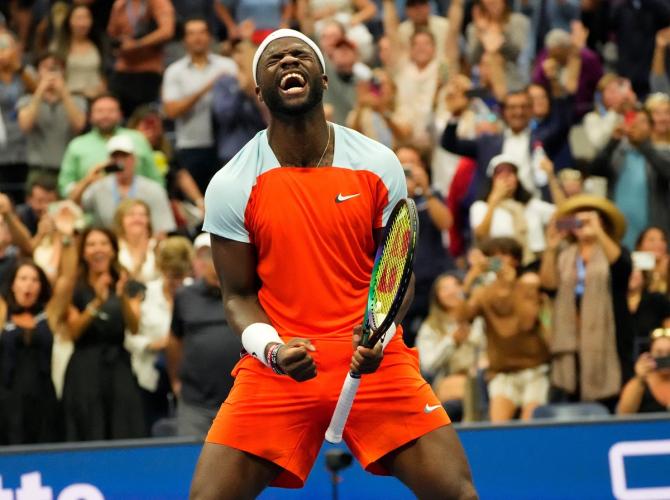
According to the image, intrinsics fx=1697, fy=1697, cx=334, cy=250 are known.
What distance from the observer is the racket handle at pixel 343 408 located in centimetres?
592

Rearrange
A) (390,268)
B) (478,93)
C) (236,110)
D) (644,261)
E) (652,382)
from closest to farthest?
(390,268) < (652,382) < (644,261) < (236,110) < (478,93)

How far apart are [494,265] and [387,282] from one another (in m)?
5.17

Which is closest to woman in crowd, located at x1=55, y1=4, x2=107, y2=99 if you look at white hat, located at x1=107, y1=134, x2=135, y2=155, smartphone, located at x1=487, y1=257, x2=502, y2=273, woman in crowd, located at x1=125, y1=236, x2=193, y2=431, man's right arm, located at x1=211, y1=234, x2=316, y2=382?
white hat, located at x1=107, y1=134, x2=135, y2=155

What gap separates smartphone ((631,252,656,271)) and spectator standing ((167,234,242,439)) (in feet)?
10.0

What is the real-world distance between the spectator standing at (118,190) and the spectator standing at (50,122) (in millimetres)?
1234

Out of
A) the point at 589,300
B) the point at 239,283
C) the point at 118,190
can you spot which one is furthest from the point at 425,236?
the point at 239,283

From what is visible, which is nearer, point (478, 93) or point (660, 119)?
point (660, 119)

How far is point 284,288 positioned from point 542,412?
3.88 m

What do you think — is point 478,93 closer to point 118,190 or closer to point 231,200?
point 118,190

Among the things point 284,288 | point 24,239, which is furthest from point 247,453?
point 24,239

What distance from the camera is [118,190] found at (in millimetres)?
12422

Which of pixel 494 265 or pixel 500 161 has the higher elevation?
pixel 500 161

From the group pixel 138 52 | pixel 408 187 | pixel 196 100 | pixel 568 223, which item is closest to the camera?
pixel 568 223

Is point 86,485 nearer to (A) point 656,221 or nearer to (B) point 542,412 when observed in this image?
(B) point 542,412
